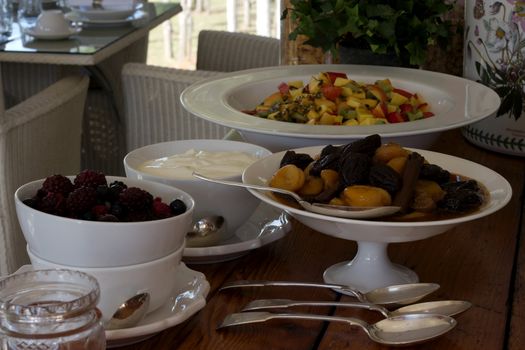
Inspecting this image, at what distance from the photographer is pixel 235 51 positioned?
8.98ft

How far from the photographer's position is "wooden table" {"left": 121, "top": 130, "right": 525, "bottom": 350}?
28.2 inches

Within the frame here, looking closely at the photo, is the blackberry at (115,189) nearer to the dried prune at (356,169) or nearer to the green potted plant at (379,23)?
the dried prune at (356,169)

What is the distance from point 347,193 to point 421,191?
0.23 ft

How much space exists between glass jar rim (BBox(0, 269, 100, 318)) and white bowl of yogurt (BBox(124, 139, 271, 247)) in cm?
28

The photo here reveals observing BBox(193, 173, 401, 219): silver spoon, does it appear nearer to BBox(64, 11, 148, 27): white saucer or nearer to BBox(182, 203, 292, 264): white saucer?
BBox(182, 203, 292, 264): white saucer

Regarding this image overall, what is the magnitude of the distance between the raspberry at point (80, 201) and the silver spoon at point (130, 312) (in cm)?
8

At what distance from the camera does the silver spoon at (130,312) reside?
2.23 feet

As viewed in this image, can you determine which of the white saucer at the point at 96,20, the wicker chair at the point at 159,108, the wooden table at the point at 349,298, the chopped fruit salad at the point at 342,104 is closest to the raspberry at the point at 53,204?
the wooden table at the point at 349,298

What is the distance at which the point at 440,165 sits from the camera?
893 millimetres

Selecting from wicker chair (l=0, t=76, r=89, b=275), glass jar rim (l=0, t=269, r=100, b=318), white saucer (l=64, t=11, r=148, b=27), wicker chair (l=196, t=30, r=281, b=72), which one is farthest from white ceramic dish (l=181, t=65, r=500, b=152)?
wicker chair (l=196, t=30, r=281, b=72)

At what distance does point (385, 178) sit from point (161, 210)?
203 millimetres

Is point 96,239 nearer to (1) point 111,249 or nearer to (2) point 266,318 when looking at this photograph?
(1) point 111,249

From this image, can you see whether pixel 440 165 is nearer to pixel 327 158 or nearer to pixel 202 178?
pixel 327 158

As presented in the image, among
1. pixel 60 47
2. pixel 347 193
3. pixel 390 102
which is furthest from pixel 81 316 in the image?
pixel 60 47
